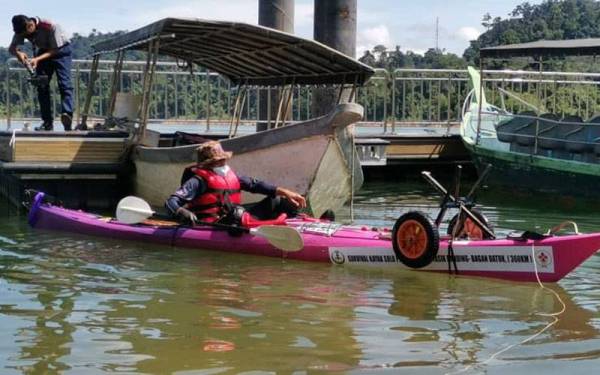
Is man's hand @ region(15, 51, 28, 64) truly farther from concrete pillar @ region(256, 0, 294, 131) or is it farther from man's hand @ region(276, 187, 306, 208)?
man's hand @ region(276, 187, 306, 208)

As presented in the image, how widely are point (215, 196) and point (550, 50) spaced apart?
7981mm

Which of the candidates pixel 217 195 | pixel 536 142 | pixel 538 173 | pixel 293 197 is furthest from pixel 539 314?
pixel 536 142

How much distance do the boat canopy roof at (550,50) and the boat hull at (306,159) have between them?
5.42 m

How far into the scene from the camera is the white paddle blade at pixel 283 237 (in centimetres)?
848

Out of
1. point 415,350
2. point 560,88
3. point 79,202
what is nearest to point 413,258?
point 415,350

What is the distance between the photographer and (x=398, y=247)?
7828mm

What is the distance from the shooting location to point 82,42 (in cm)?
4828

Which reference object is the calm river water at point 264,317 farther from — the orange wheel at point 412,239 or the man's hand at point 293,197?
the man's hand at point 293,197

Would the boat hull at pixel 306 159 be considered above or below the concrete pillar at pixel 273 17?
below

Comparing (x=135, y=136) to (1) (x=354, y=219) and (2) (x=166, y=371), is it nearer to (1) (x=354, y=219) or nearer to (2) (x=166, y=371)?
(1) (x=354, y=219)

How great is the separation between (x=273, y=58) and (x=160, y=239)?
3.67 m

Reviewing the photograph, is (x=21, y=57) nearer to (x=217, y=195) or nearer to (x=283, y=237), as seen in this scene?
(x=217, y=195)

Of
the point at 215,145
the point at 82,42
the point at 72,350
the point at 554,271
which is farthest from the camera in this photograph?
the point at 82,42

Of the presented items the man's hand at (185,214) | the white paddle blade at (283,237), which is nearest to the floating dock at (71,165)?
the man's hand at (185,214)
